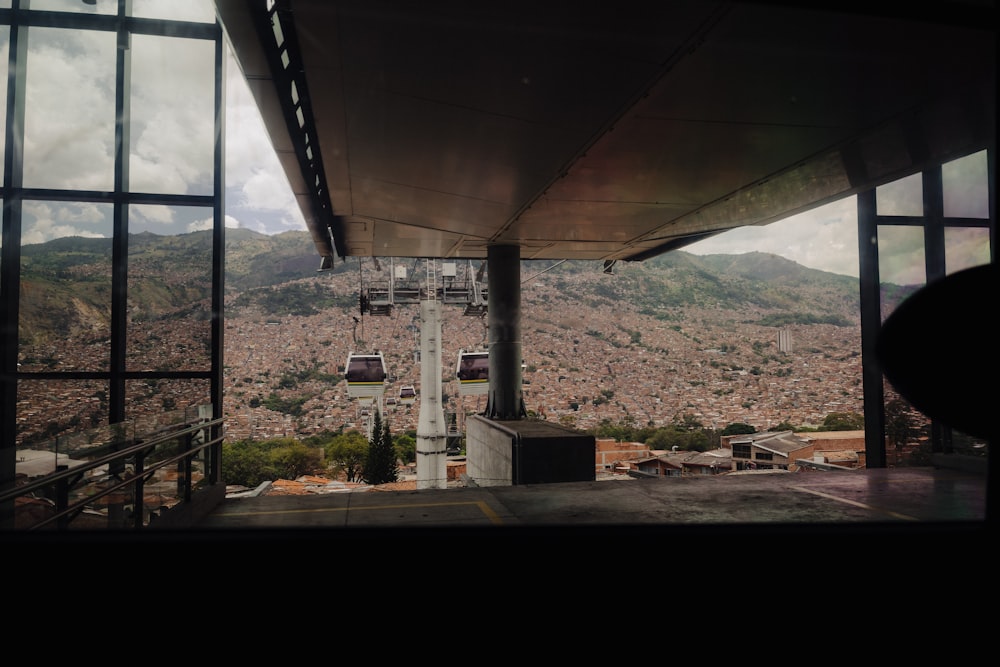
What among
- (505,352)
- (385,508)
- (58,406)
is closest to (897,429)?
(505,352)

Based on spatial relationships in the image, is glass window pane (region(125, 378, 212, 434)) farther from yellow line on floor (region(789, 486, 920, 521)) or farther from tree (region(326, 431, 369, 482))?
tree (region(326, 431, 369, 482))

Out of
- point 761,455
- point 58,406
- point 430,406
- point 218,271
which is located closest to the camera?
point 58,406

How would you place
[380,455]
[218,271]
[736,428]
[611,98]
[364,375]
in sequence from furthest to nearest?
[736,428] < [380,455] < [364,375] < [218,271] < [611,98]

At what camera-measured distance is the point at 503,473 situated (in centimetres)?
1070

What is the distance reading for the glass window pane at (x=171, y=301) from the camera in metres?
7.07

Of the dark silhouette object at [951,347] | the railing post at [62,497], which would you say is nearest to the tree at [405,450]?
the railing post at [62,497]

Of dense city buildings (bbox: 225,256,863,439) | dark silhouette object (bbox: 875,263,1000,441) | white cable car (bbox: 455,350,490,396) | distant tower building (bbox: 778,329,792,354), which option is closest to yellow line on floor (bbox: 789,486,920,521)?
distant tower building (bbox: 778,329,792,354)

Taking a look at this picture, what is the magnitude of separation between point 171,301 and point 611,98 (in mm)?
5605

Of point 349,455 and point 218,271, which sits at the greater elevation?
point 218,271

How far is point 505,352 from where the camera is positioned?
12.9 metres

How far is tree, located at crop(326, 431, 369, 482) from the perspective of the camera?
38719 mm

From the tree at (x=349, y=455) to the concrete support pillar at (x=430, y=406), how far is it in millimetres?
12608

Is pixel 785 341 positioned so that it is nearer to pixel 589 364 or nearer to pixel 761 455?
pixel 761 455

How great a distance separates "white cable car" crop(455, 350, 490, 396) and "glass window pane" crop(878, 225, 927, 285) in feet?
50.2
